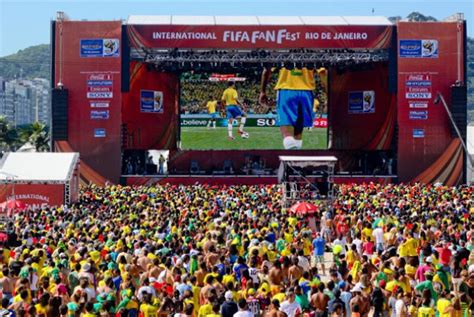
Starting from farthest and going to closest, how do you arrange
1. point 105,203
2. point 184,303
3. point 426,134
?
1. point 426,134
2. point 105,203
3. point 184,303

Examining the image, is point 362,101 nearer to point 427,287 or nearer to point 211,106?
point 211,106

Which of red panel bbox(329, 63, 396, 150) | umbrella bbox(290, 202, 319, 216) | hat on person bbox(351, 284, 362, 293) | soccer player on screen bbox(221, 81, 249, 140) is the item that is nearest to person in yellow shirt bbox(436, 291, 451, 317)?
hat on person bbox(351, 284, 362, 293)

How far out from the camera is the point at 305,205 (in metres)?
23.9

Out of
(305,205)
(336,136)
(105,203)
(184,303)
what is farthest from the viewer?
(336,136)

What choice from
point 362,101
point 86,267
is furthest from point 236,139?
point 86,267

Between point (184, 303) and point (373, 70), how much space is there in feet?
117

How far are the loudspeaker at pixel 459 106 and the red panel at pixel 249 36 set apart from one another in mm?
4394

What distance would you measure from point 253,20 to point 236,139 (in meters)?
5.69

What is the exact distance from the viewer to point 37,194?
33031 millimetres

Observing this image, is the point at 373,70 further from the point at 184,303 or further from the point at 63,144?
the point at 184,303

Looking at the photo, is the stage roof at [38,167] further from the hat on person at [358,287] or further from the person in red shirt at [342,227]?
the hat on person at [358,287]

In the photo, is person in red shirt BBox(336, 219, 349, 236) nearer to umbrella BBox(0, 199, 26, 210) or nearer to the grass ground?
umbrella BBox(0, 199, 26, 210)

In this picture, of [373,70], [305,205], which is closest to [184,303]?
[305,205]

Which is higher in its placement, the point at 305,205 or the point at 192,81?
the point at 192,81
